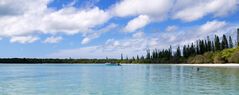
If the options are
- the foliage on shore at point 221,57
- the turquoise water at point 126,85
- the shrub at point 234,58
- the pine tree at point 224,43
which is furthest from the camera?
the pine tree at point 224,43

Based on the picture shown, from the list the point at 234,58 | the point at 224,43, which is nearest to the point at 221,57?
the point at 234,58

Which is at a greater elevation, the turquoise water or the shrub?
the shrub

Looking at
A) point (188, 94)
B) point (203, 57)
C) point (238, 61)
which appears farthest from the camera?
point (203, 57)

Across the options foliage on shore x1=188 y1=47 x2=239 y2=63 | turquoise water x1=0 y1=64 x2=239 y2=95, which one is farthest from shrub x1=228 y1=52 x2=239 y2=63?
turquoise water x1=0 y1=64 x2=239 y2=95


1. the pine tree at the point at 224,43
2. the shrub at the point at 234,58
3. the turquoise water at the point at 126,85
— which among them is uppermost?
the pine tree at the point at 224,43

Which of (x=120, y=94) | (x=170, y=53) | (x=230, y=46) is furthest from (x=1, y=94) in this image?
(x=170, y=53)

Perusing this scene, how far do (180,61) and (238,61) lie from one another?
56.8 metres

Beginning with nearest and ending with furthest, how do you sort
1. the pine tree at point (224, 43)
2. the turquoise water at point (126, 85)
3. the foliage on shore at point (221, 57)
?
the turquoise water at point (126, 85)
the foliage on shore at point (221, 57)
the pine tree at point (224, 43)

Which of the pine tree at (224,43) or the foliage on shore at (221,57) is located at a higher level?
the pine tree at (224,43)

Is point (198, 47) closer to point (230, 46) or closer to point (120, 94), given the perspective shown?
point (230, 46)

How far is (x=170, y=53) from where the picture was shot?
19388cm

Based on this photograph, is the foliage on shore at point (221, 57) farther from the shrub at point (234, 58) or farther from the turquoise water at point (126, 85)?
the turquoise water at point (126, 85)

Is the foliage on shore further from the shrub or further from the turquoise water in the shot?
the turquoise water

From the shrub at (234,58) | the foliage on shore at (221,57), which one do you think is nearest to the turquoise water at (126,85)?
the shrub at (234,58)
